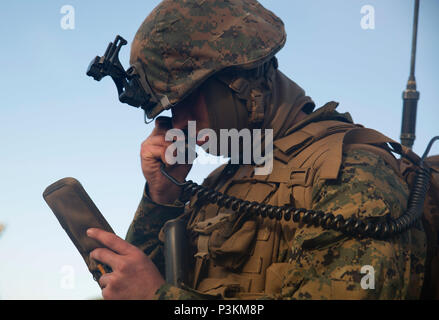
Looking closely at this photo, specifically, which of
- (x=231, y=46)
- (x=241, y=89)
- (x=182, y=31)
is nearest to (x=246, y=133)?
(x=241, y=89)

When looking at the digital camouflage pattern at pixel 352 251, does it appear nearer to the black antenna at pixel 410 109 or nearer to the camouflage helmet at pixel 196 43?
the camouflage helmet at pixel 196 43

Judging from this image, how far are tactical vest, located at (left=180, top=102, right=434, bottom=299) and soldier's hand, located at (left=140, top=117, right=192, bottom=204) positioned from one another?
1.93 ft

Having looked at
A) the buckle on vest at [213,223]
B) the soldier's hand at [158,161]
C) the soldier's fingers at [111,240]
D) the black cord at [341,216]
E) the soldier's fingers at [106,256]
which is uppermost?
the soldier's hand at [158,161]

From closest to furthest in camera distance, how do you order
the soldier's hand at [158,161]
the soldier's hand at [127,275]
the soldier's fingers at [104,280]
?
1. the soldier's hand at [127,275]
2. the soldier's fingers at [104,280]
3. the soldier's hand at [158,161]

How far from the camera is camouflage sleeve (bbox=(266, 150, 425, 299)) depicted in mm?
2967

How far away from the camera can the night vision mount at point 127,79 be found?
3.97m

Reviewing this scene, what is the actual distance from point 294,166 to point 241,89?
75cm

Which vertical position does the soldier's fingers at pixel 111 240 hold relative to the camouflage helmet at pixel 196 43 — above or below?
below

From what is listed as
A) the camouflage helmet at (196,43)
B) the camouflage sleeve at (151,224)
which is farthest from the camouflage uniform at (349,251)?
the camouflage sleeve at (151,224)

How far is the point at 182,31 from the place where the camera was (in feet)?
13.2

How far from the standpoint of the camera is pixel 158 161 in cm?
447

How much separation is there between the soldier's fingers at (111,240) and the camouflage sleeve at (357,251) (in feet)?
4.16

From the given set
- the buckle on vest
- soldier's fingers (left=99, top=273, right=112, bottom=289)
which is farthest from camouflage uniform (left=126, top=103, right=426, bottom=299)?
soldier's fingers (left=99, top=273, right=112, bottom=289)

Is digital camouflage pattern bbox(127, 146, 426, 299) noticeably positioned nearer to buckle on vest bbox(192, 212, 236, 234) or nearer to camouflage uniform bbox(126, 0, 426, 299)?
camouflage uniform bbox(126, 0, 426, 299)
